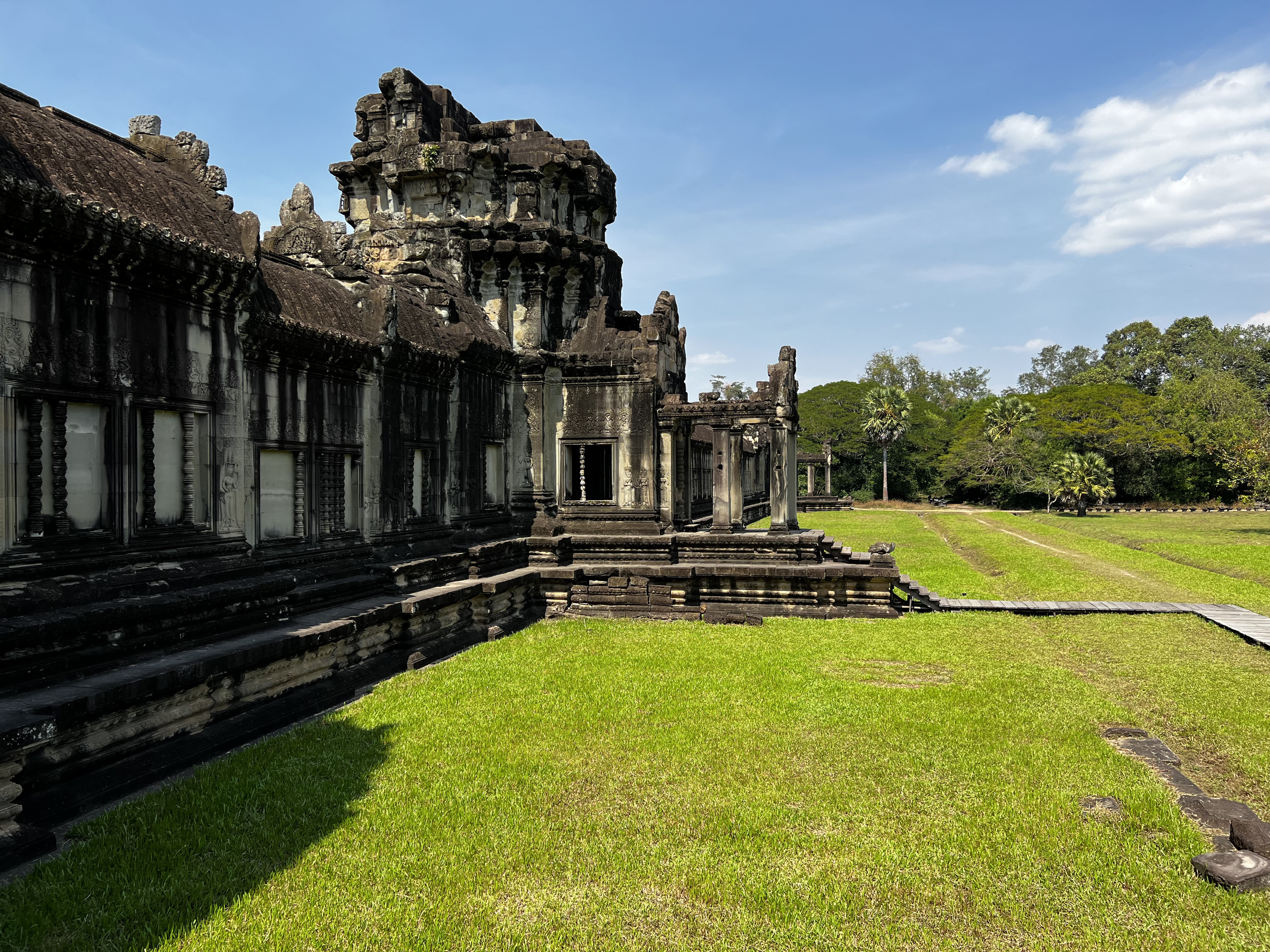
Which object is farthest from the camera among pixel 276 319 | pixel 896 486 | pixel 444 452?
pixel 896 486

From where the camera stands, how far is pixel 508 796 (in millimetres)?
5430

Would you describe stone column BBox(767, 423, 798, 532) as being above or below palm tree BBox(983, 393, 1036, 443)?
below

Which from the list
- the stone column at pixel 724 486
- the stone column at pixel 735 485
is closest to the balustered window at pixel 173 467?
the stone column at pixel 724 486

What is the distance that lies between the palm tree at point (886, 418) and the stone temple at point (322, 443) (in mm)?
38645

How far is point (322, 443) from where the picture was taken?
379 inches

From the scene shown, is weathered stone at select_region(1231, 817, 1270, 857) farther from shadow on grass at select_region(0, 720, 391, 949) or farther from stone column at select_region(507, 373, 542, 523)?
stone column at select_region(507, 373, 542, 523)

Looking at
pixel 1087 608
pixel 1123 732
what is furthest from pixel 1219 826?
pixel 1087 608

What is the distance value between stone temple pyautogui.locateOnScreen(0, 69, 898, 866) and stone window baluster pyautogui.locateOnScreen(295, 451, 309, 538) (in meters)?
0.03

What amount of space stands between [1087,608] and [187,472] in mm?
13169

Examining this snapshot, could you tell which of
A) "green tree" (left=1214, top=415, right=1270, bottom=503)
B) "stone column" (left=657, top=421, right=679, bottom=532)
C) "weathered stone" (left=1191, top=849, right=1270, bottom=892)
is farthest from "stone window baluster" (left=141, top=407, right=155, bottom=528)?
"green tree" (left=1214, top=415, right=1270, bottom=503)

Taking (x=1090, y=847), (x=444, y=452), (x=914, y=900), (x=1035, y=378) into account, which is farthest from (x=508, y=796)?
(x=1035, y=378)

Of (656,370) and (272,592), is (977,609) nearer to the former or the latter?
(656,370)

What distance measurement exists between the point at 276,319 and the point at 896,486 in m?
51.9

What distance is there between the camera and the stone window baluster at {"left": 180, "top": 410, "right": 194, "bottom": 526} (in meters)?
7.51
